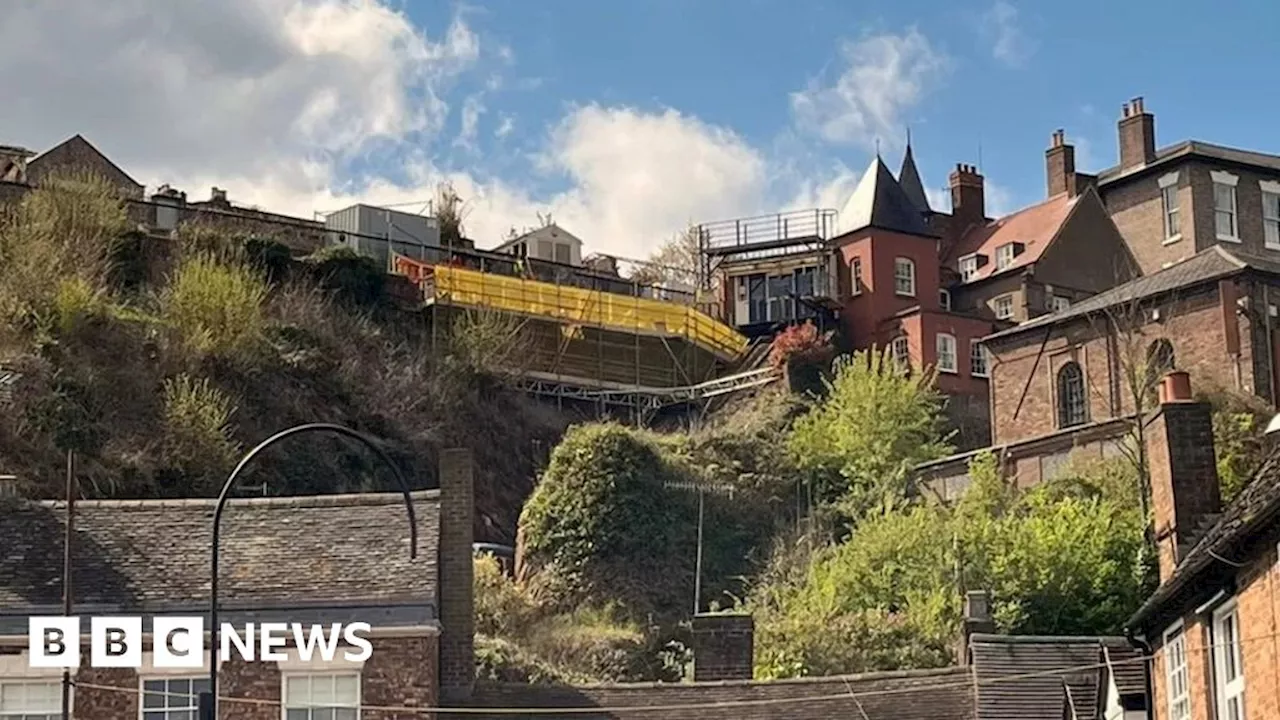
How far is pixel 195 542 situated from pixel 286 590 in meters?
2.03

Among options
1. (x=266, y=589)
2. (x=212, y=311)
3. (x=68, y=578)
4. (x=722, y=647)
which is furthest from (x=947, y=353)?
(x=68, y=578)

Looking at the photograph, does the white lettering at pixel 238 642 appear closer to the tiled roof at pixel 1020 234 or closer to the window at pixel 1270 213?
Result: the tiled roof at pixel 1020 234

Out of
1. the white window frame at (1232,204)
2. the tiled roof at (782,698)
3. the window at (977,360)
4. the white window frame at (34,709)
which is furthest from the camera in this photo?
the white window frame at (1232,204)

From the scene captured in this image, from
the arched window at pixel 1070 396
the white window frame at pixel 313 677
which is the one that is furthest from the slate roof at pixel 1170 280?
the white window frame at pixel 313 677

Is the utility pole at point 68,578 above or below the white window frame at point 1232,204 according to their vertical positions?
below

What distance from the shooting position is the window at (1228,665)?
18406mm

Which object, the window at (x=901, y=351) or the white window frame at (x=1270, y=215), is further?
the white window frame at (x=1270, y=215)

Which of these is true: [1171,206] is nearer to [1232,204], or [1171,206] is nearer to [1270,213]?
[1232,204]

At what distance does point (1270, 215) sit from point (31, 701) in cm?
4853

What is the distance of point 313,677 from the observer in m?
28.1

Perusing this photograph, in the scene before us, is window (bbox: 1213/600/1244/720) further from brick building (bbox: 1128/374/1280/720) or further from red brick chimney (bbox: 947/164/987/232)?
red brick chimney (bbox: 947/164/987/232)

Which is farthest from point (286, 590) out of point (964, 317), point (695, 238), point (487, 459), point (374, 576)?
point (695, 238)

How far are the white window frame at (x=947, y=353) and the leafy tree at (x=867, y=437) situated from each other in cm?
303

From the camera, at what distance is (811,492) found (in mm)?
56750
